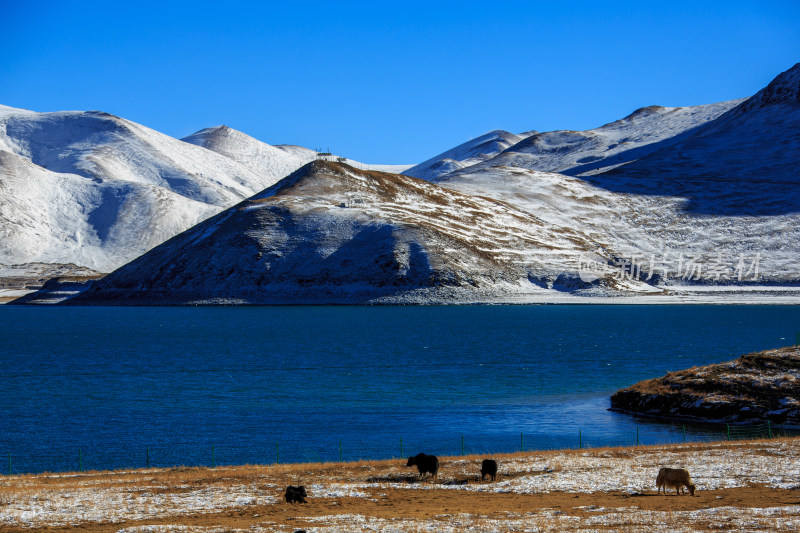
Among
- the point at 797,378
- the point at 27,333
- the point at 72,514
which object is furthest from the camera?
the point at 27,333

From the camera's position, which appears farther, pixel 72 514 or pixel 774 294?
pixel 774 294

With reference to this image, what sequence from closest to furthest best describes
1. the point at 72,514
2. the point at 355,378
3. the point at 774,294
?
the point at 72,514, the point at 355,378, the point at 774,294

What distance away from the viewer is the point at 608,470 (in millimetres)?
35656

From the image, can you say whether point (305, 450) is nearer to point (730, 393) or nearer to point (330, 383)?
point (330, 383)

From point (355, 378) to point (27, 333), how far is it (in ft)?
254

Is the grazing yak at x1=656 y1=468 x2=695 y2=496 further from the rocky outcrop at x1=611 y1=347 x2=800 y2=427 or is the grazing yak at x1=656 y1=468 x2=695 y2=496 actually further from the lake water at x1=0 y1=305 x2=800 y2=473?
the rocky outcrop at x1=611 y1=347 x2=800 y2=427

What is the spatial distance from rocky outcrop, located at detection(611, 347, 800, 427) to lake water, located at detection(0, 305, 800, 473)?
258cm

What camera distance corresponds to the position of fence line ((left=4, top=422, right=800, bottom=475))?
4516 centimetres

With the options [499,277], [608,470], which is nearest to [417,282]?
[499,277]

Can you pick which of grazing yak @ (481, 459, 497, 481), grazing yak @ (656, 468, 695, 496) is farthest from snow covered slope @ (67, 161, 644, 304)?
grazing yak @ (656, 468, 695, 496)

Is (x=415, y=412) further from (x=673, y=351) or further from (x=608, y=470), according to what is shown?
(x=673, y=351)

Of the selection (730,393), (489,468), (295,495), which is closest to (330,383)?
(730,393)

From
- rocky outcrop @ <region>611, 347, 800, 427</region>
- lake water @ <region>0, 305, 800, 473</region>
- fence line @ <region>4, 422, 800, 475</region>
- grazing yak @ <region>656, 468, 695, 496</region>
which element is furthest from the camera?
rocky outcrop @ <region>611, 347, 800, 427</region>

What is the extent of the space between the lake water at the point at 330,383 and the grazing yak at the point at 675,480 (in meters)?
14.9
